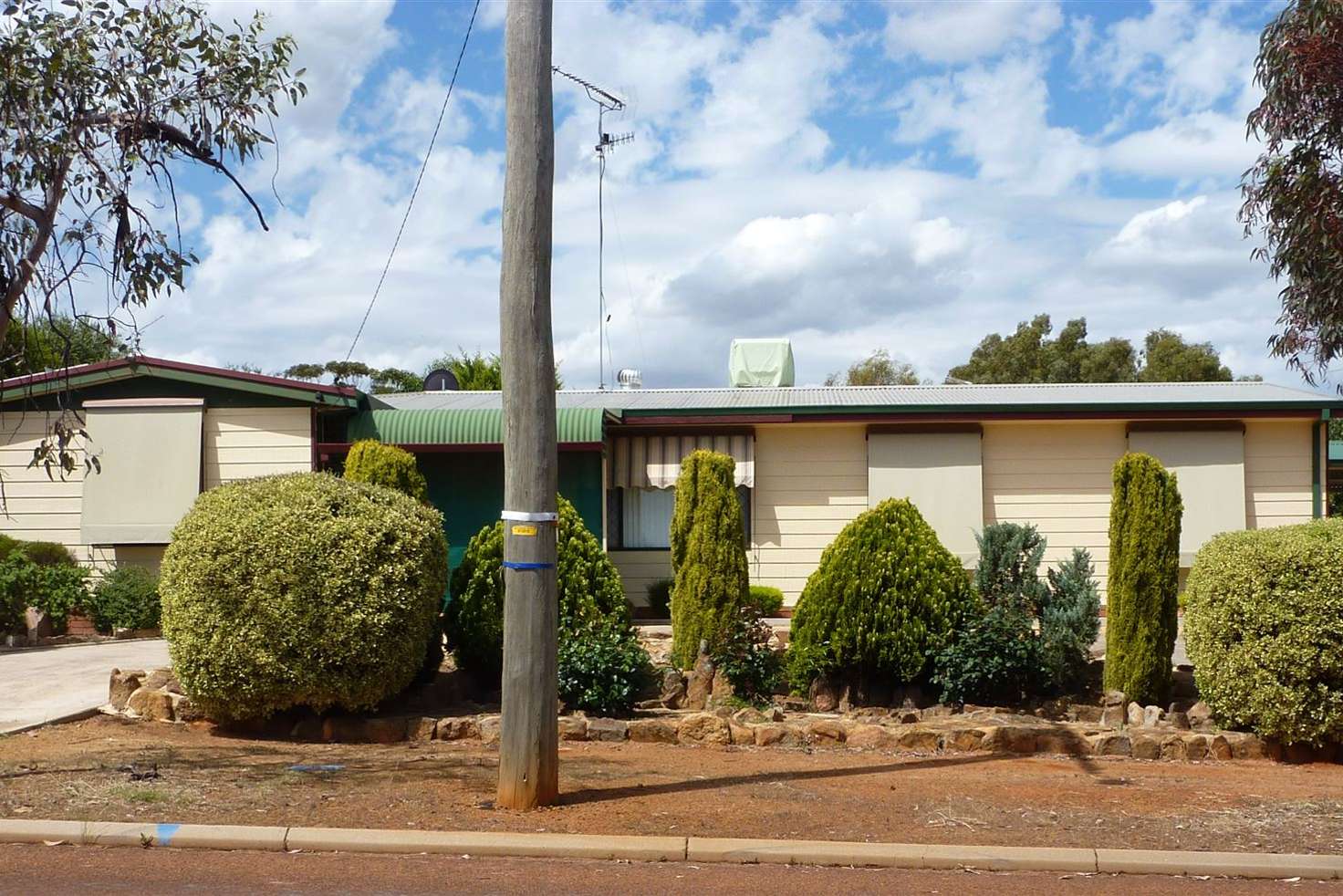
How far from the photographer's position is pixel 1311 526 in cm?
977

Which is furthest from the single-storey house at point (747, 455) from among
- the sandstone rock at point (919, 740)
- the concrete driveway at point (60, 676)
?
the sandstone rock at point (919, 740)

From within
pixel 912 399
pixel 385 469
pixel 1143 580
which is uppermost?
pixel 912 399

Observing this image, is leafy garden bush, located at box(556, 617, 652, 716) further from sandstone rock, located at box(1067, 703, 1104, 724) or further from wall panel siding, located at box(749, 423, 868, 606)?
wall panel siding, located at box(749, 423, 868, 606)

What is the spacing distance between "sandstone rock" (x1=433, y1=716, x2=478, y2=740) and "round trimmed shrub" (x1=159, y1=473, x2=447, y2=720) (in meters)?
0.43

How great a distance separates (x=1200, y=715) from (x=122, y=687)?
8602mm

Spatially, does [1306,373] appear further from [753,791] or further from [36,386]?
[36,386]

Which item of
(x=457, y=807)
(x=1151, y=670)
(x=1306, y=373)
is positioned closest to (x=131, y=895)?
(x=457, y=807)

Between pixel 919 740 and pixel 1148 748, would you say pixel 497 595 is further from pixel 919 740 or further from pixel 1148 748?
pixel 1148 748

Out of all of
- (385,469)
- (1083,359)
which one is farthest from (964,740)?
(1083,359)

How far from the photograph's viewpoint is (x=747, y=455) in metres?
17.6

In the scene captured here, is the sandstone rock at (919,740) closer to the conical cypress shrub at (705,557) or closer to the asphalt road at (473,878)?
the conical cypress shrub at (705,557)

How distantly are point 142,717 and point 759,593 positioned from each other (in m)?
8.55

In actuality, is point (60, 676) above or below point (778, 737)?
above

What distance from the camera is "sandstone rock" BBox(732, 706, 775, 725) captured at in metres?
10.0
